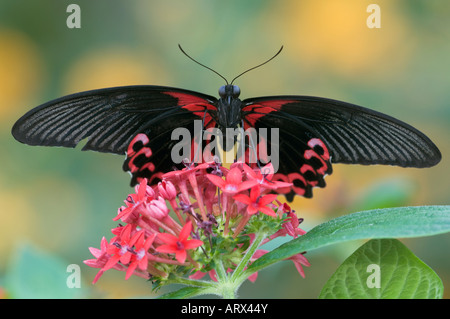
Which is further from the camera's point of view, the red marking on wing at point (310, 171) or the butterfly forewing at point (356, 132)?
the red marking on wing at point (310, 171)

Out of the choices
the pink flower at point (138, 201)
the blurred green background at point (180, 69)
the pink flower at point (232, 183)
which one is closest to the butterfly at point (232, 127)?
the pink flower at point (138, 201)

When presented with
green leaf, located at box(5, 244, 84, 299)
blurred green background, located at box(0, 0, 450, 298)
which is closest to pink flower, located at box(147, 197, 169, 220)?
green leaf, located at box(5, 244, 84, 299)

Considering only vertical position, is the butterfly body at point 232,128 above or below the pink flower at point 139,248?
above

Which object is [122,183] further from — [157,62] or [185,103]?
[185,103]

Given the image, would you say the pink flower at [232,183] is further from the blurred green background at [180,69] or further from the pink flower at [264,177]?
the blurred green background at [180,69]

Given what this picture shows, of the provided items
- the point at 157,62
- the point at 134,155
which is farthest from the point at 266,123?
the point at 157,62

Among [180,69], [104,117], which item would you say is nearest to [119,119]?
[104,117]

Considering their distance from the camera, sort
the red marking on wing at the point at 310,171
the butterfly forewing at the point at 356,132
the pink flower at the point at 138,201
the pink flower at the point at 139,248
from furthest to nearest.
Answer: the red marking on wing at the point at 310,171
the butterfly forewing at the point at 356,132
the pink flower at the point at 138,201
the pink flower at the point at 139,248

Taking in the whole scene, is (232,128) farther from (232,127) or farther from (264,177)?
(264,177)
